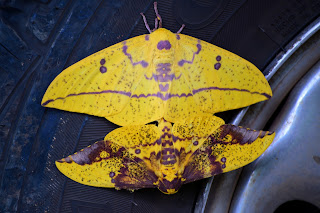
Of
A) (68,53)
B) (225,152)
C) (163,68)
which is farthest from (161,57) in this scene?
(225,152)

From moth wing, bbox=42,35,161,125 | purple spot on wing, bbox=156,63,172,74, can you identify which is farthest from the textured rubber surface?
purple spot on wing, bbox=156,63,172,74

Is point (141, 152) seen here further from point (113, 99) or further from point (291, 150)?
point (291, 150)

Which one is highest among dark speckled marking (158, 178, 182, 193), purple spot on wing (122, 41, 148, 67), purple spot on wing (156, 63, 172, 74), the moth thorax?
the moth thorax

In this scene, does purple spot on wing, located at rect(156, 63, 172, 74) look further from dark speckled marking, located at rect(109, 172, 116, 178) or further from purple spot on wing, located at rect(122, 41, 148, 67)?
dark speckled marking, located at rect(109, 172, 116, 178)

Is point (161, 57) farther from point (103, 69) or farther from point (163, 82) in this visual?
point (103, 69)

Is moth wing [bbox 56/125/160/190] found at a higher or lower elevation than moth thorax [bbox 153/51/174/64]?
lower

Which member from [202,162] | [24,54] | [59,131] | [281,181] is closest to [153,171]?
[202,162]
